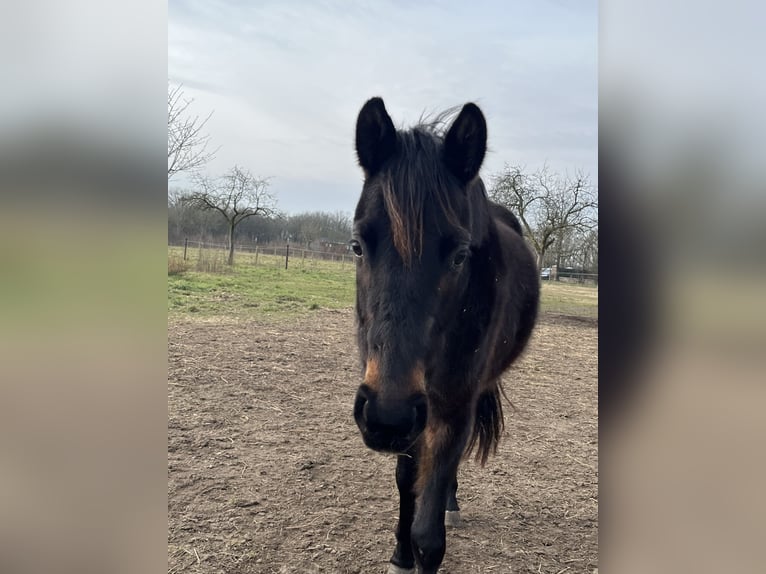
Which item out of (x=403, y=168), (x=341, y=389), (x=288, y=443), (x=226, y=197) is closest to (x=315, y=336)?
(x=341, y=389)

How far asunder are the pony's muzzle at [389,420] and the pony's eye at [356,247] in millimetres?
731

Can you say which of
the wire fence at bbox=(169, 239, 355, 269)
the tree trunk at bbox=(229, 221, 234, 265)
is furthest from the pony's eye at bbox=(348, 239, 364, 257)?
the tree trunk at bbox=(229, 221, 234, 265)

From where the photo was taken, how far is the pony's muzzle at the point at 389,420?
5.18 feet

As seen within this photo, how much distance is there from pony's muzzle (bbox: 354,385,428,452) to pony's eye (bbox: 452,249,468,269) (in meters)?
0.65

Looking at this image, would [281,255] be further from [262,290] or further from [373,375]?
[373,375]

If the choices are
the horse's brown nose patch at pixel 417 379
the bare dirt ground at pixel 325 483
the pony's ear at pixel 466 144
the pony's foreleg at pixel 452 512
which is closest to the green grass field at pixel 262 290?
the bare dirt ground at pixel 325 483

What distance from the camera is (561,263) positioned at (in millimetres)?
10820

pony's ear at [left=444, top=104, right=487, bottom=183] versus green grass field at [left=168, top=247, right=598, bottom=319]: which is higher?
pony's ear at [left=444, top=104, right=487, bottom=183]

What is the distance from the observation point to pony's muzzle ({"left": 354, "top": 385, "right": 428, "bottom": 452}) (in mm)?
1578

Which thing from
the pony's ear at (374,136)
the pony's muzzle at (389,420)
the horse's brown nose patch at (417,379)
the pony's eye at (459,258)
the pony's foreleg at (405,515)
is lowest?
the pony's foreleg at (405,515)

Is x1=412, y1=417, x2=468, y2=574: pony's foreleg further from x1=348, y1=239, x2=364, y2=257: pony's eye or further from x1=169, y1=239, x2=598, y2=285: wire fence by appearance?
x1=169, y1=239, x2=598, y2=285: wire fence

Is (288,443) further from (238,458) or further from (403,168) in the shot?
(403,168)

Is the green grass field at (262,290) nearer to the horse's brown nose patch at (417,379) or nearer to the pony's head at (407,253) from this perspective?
the pony's head at (407,253)
